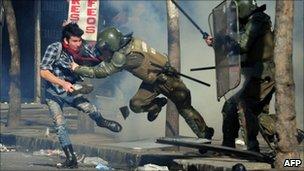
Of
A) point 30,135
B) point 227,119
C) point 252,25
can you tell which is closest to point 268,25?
point 252,25

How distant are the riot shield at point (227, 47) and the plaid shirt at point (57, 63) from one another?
195cm

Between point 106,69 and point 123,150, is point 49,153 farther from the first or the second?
point 106,69

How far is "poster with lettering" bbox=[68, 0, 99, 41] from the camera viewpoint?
1205 cm

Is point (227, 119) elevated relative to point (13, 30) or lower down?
lower down

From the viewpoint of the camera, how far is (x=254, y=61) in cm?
808

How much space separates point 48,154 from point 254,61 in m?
3.85

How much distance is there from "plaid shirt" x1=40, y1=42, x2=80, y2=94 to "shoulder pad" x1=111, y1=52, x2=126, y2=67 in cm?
61

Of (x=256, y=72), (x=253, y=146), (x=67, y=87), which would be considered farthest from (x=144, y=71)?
(x=253, y=146)

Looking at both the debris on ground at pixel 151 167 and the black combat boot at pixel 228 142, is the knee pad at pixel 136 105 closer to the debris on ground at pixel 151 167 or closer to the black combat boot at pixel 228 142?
the debris on ground at pixel 151 167

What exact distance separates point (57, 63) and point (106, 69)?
67 centimetres

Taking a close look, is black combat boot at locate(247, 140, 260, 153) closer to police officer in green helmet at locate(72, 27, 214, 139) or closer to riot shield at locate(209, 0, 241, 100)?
riot shield at locate(209, 0, 241, 100)

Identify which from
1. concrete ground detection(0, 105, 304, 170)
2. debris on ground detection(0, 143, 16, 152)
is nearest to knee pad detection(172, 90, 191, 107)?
concrete ground detection(0, 105, 304, 170)

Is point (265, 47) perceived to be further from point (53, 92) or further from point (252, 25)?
point (53, 92)

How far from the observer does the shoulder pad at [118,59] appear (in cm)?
878
